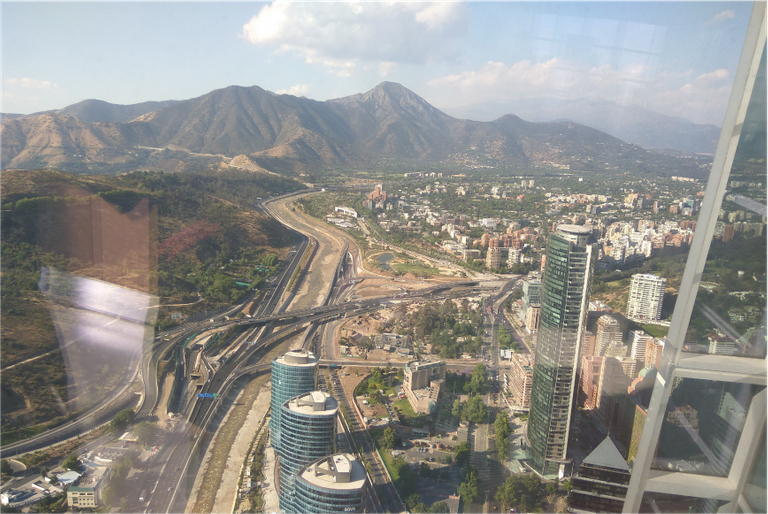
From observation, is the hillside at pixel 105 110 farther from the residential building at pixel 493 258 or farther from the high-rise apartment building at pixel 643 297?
the high-rise apartment building at pixel 643 297

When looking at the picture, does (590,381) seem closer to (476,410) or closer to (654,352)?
(476,410)

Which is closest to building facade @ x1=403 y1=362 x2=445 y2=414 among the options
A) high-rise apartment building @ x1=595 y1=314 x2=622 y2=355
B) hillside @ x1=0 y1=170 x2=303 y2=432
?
high-rise apartment building @ x1=595 y1=314 x2=622 y2=355

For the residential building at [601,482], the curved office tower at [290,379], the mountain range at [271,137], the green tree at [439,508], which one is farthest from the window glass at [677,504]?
the mountain range at [271,137]

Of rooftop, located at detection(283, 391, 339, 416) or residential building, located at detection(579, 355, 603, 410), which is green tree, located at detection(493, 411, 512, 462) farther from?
rooftop, located at detection(283, 391, 339, 416)

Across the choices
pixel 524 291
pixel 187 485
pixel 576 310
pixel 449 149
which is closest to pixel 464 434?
Answer: pixel 576 310

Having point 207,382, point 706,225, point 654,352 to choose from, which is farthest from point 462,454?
point 706,225

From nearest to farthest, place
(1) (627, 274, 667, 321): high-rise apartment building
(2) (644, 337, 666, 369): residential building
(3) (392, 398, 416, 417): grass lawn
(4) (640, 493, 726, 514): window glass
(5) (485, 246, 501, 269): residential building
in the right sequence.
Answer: (4) (640, 493, 726, 514): window glass
(2) (644, 337, 666, 369): residential building
(1) (627, 274, 667, 321): high-rise apartment building
(3) (392, 398, 416, 417): grass lawn
(5) (485, 246, 501, 269): residential building
